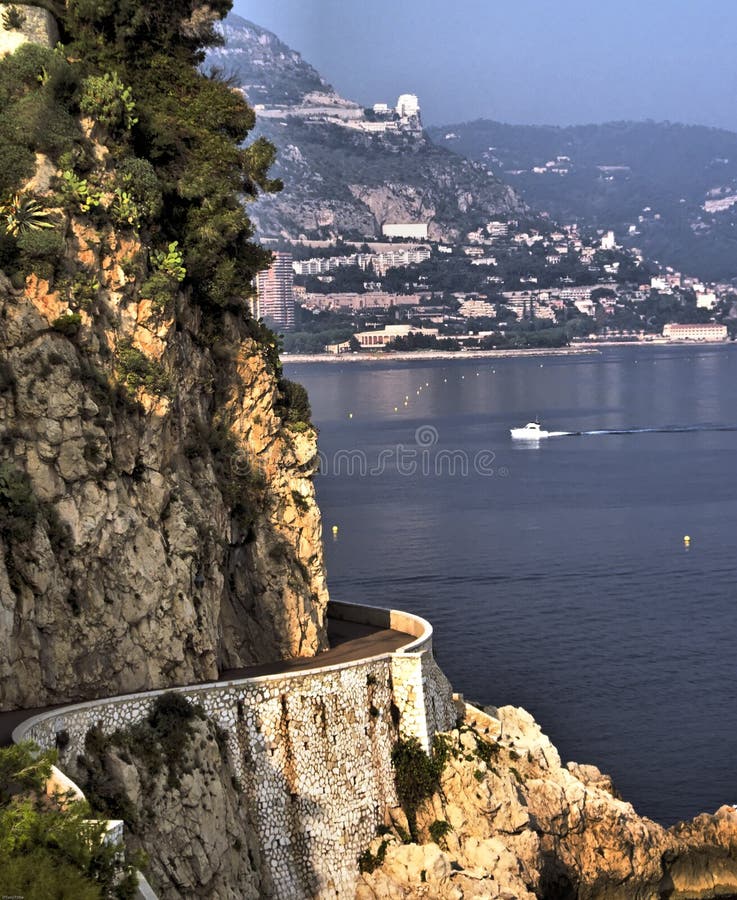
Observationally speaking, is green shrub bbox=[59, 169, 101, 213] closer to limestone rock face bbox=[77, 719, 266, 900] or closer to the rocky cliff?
the rocky cliff

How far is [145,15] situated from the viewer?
96.4 ft

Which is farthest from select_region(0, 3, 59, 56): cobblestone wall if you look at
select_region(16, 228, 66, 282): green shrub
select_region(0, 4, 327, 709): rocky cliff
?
select_region(16, 228, 66, 282): green shrub

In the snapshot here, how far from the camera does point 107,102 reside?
87.6 ft

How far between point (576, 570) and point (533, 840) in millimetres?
32764

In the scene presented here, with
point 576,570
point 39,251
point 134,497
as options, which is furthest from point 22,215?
point 576,570

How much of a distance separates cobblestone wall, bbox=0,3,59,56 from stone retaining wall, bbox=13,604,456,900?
439 inches

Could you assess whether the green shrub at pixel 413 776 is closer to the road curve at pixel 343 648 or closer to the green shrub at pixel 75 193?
the road curve at pixel 343 648

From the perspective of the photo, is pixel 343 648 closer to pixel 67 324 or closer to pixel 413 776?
pixel 413 776

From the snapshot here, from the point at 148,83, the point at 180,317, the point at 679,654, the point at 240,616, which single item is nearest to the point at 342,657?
the point at 240,616

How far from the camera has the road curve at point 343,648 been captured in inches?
1101

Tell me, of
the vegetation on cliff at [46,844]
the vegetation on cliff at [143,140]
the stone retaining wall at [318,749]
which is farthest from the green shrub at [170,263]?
the vegetation on cliff at [46,844]

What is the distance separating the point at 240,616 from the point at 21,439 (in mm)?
6979

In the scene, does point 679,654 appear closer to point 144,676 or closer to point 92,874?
point 144,676

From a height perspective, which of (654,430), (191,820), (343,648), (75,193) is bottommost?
(654,430)
